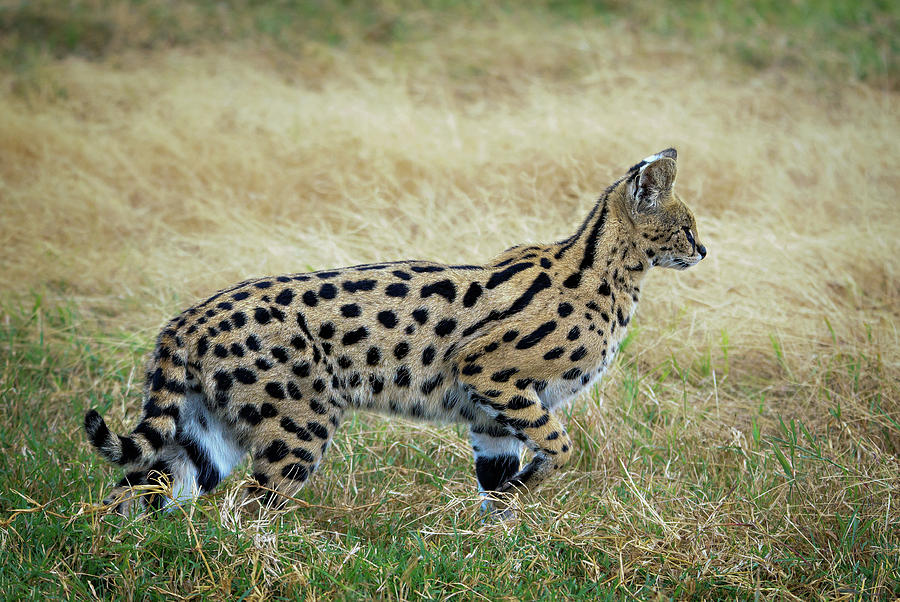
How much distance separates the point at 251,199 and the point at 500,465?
14.4 feet

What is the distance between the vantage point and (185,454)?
14.8 ft

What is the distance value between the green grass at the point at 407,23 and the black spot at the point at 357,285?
8.38 metres

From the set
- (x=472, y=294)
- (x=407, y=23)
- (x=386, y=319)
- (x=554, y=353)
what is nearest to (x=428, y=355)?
(x=386, y=319)

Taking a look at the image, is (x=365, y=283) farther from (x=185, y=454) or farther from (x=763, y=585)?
(x=763, y=585)

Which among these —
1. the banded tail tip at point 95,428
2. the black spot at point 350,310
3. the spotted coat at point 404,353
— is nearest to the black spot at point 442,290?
the spotted coat at point 404,353

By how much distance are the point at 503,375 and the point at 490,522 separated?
29.7 inches

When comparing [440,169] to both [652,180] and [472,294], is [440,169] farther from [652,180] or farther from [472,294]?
[472,294]

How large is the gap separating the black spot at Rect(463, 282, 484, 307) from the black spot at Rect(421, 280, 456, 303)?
6 centimetres

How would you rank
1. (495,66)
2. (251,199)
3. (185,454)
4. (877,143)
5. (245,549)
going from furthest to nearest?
(495,66), (877,143), (251,199), (185,454), (245,549)

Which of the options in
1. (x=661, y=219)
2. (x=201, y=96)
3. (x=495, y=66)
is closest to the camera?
(x=661, y=219)

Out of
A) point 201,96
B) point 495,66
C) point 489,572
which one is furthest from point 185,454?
point 495,66

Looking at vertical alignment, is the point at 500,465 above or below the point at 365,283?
below

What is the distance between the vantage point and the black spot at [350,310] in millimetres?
4508

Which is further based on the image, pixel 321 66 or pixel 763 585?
pixel 321 66
